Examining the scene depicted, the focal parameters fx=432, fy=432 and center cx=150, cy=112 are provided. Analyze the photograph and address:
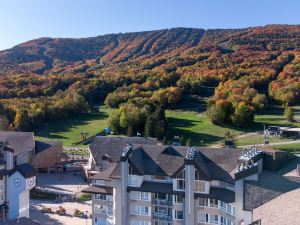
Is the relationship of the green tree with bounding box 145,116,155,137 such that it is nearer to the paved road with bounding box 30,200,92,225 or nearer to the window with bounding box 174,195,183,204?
the paved road with bounding box 30,200,92,225

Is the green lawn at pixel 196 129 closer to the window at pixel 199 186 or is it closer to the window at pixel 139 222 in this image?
the window at pixel 139 222

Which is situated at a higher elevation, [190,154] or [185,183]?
[190,154]

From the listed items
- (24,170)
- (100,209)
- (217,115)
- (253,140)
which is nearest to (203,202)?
(100,209)

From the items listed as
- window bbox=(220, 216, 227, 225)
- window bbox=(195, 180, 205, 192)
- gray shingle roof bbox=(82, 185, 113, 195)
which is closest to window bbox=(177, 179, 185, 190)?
window bbox=(195, 180, 205, 192)

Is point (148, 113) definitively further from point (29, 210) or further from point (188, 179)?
point (188, 179)

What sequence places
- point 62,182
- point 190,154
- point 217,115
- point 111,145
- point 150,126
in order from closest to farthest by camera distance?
1. point 190,154
2. point 111,145
3. point 62,182
4. point 150,126
5. point 217,115

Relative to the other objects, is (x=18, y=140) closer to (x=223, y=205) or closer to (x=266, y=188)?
(x=223, y=205)
